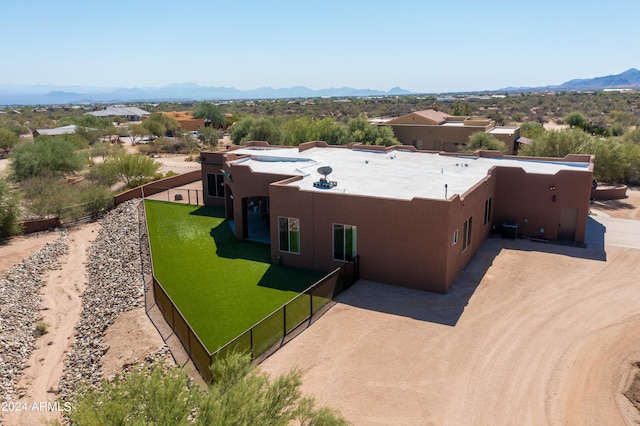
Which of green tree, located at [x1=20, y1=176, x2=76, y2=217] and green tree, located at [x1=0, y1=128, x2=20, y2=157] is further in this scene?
green tree, located at [x1=0, y1=128, x2=20, y2=157]

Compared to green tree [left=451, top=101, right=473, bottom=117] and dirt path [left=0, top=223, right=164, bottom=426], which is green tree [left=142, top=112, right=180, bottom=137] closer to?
green tree [left=451, top=101, right=473, bottom=117]

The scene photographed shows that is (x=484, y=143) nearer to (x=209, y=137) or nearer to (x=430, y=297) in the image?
(x=430, y=297)

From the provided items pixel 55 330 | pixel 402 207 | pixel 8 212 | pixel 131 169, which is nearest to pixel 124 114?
pixel 131 169

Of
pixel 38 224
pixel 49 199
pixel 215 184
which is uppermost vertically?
pixel 215 184

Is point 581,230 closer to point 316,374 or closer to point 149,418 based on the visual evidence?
point 316,374

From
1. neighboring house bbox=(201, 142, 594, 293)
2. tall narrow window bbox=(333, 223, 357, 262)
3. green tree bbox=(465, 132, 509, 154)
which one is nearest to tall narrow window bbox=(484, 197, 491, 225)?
neighboring house bbox=(201, 142, 594, 293)

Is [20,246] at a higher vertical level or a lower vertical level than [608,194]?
lower
